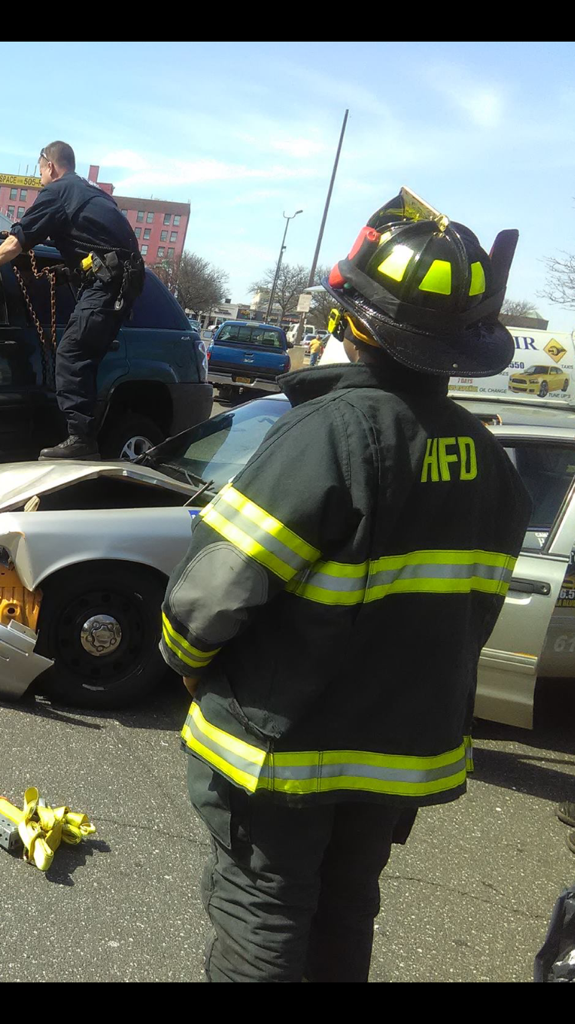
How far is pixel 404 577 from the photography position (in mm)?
1781

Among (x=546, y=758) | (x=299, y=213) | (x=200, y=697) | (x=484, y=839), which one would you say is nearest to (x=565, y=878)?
(x=484, y=839)

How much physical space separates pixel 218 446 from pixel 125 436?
6.82 feet

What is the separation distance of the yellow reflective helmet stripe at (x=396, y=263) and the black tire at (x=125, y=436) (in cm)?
523

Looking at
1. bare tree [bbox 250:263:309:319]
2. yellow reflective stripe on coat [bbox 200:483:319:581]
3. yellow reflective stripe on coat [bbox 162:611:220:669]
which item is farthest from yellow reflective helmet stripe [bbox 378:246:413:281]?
bare tree [bbox 250:263:309:319]

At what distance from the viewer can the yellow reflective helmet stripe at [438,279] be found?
5.65 feet

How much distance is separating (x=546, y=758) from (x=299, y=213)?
173 ft

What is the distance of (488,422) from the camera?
489cm

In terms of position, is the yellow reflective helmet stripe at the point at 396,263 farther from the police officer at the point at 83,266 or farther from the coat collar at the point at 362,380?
the police officer at the point at 83,266

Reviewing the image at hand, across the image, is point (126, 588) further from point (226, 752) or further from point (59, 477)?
point (226, 752)

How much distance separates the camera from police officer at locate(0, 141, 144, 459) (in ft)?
18.9

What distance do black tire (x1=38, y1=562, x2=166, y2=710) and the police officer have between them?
1.78 meters

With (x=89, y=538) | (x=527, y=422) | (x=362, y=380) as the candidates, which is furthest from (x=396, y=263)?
(x=527, y=422)

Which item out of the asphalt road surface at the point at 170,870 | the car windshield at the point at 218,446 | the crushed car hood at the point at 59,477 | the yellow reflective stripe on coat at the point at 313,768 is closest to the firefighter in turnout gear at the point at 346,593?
the yellow reflective stripe on coat at the point at 313,768
